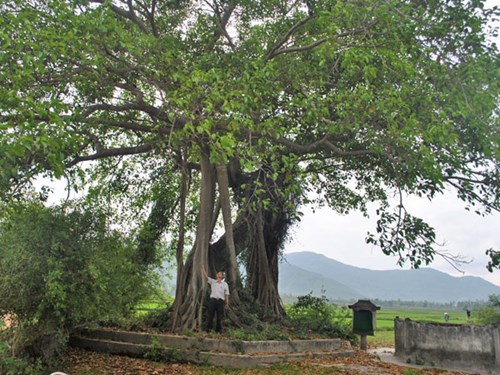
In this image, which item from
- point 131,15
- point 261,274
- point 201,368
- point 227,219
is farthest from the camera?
point 261,274

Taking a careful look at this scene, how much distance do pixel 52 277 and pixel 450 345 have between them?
27.8ft

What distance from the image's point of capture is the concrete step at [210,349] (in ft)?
31.7

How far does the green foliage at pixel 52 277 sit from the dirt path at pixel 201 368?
79cm

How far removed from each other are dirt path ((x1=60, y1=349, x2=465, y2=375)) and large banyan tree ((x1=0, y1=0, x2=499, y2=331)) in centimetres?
196

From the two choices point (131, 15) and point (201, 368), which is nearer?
point (201, 368)

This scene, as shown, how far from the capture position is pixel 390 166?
12.3 m

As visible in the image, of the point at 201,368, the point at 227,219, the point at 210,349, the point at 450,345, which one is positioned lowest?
the point at 201,368

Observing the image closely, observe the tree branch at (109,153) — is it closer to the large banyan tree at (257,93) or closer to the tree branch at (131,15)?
the large banyan tree at (257,93)

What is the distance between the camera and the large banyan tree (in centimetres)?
851

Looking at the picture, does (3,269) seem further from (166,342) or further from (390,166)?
(390,166)

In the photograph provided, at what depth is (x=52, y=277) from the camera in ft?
26.1

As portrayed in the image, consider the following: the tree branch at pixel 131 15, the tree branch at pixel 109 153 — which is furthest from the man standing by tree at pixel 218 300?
the tree branch at pixel 131 15

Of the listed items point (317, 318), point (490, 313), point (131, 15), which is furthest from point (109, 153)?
point (490, 313)

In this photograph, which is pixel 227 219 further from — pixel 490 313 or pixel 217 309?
Result: pixel 490 313
